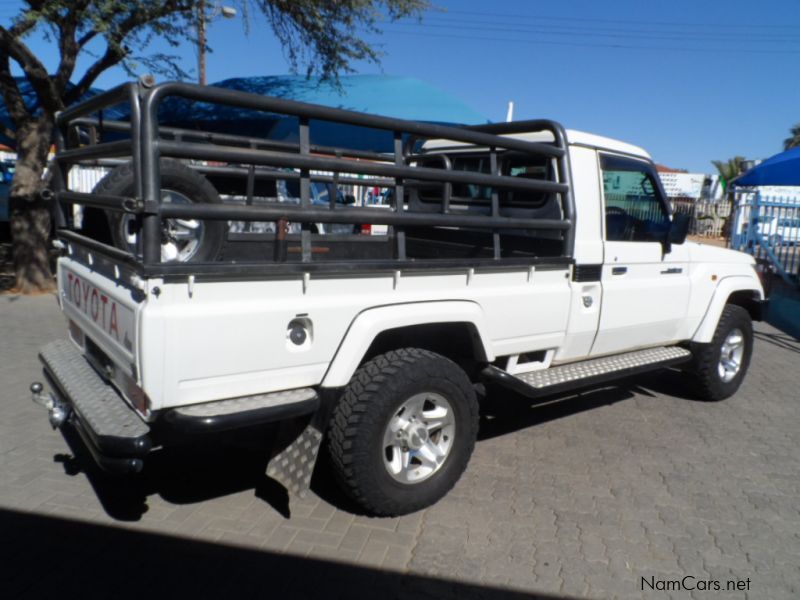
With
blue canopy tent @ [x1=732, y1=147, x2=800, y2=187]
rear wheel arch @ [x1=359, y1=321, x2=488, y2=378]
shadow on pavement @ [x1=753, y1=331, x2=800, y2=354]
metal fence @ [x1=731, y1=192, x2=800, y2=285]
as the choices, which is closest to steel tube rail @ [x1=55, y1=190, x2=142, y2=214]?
rear wheel arch @ [x1=359, y1=321, x2=488, y2=378]

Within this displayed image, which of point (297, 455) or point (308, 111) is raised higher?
point (308, 111)

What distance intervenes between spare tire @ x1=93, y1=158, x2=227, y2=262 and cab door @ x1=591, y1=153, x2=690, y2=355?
250 cm

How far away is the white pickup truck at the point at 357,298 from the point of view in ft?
8.42

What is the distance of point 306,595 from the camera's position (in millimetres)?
2742

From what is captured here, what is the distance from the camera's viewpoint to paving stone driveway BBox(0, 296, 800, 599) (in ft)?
9.43

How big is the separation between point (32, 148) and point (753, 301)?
934cm

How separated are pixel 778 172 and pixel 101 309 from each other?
10.1 metres

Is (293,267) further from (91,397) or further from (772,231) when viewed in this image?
(772,231)

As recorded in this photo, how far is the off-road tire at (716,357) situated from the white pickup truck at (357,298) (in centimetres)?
41

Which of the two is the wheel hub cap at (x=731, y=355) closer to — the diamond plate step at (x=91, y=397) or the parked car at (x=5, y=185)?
the diamond plate step at (x=91, y=397)

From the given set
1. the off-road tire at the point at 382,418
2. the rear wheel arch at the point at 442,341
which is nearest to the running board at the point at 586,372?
the rear wheel arch at the point at 442,341

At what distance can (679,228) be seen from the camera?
4.54m

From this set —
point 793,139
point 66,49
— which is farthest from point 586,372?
point 793,139

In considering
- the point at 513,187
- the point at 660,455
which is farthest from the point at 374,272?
the point at 660,455
